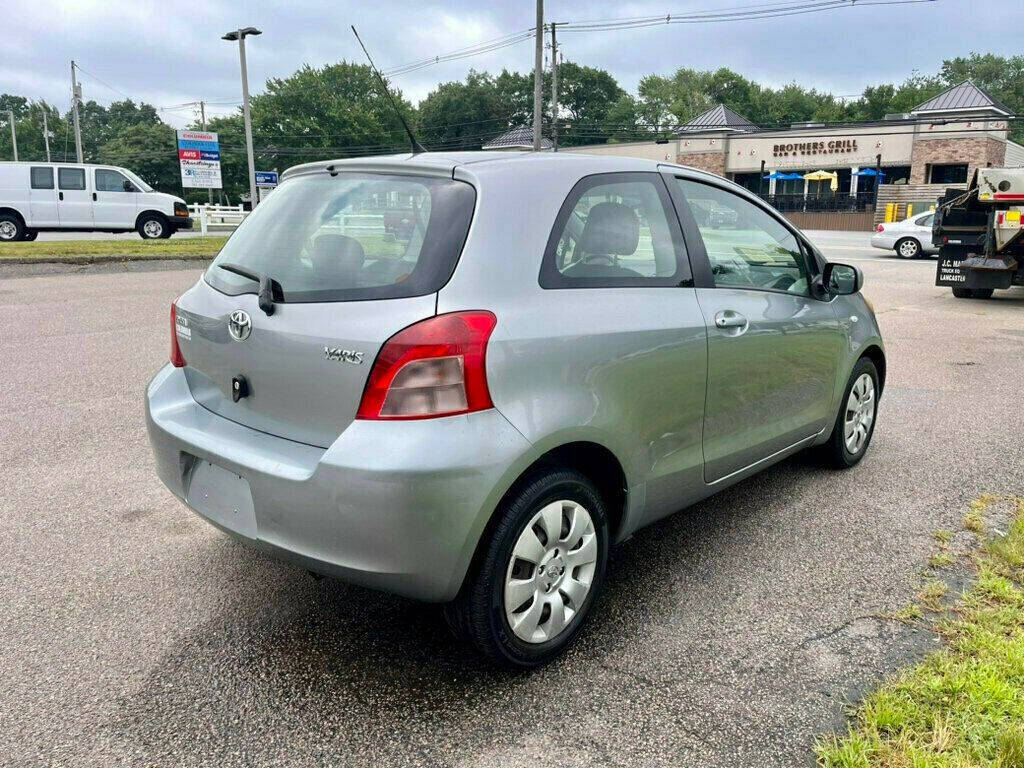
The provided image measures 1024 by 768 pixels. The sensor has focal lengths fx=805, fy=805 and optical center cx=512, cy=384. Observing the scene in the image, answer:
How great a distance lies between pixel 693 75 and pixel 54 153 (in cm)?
7941

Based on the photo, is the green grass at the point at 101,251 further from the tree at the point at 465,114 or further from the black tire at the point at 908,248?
the tree at the point at 465,114

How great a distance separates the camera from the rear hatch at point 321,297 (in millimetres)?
2389

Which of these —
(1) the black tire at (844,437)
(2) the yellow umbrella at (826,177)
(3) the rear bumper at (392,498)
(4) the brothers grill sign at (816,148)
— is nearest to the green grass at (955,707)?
(3) the rear bumper at (392,498)

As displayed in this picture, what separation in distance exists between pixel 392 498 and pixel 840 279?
9.49 ft

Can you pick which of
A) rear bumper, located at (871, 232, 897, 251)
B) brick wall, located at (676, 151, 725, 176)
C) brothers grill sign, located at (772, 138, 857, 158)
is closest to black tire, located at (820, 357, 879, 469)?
rear bumper, located at (871, 232, 897, 251)

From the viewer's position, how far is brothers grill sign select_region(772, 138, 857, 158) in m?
45.5

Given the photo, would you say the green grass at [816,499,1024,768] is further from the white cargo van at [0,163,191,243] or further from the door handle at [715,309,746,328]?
the white cargo van at [0,163,191,243]

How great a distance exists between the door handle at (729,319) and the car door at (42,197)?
68.1 ft

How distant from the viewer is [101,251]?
51.8ft

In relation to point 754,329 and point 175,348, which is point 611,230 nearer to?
point 754,329

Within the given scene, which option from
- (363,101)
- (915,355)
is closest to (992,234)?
(915,355)

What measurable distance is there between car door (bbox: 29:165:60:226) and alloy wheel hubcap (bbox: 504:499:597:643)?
21.0 metres

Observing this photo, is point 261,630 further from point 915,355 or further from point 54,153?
point 54,153

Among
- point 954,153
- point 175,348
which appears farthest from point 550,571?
point 954,153
